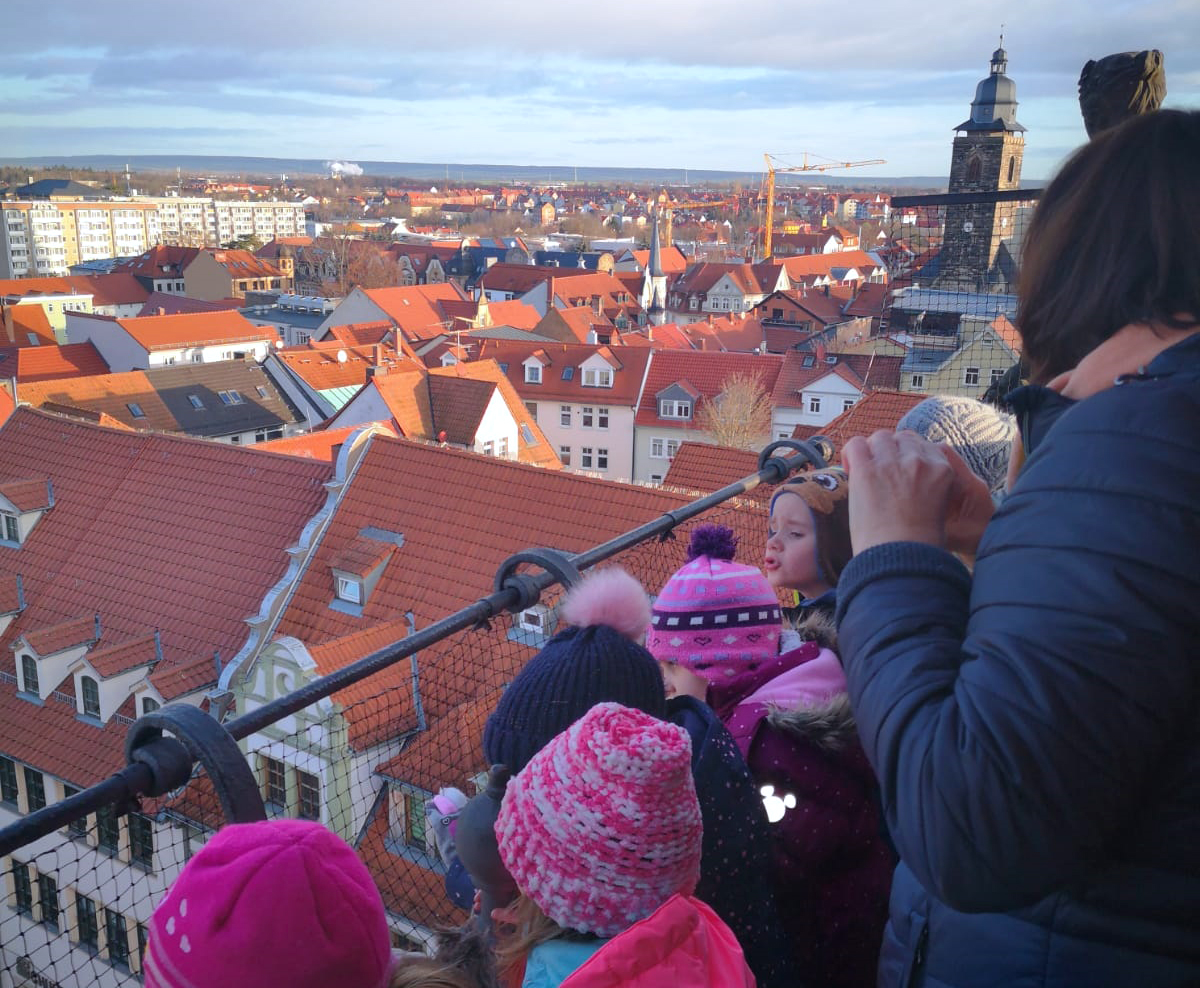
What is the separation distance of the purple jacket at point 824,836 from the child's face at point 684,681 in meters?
0.34

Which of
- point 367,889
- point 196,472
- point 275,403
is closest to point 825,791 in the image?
point 367,889

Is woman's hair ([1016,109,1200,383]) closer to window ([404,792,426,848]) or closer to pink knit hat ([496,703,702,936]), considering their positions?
pink knit hat ([496,703,702,936])

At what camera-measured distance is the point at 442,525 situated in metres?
10.0

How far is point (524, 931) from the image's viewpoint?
1.42m

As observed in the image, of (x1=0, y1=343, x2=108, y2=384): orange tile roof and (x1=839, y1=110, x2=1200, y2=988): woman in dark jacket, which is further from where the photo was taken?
(x1=0, y1=343, x2=108, y2=384): orange tile roof

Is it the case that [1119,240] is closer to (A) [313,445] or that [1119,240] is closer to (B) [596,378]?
(A) [313,445]

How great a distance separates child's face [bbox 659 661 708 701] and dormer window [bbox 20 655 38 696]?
31.4 feet

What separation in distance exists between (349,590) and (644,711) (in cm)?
849

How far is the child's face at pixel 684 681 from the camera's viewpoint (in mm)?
2070

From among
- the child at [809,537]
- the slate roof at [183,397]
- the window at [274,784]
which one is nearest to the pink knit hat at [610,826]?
the child at [809,537]

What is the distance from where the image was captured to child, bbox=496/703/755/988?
1.33 metres

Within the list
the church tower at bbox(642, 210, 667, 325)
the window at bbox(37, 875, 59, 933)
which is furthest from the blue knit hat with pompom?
the church tower at bbox(642, 210, 667, 325)

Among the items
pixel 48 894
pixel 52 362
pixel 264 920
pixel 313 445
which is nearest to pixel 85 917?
pixel 48 894

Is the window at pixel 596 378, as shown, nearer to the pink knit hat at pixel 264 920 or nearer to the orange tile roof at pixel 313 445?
the orange tile roof at pixel 313 445
